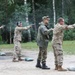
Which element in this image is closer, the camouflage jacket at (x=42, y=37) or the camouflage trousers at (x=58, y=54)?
the camouflage trousers at (x=58, y=54)

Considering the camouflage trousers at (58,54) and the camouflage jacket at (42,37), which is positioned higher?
the camouflage jacket at (42,37)

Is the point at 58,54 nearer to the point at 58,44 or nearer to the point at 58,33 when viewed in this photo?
the point at 58,44

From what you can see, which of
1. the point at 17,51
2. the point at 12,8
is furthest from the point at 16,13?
the point at 17,51

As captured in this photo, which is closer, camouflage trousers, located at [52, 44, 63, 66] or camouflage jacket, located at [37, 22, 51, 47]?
camouflage trousers, located at [52, 44, 63, 66]

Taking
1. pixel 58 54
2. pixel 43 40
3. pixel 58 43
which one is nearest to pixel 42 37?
pixel 43 40

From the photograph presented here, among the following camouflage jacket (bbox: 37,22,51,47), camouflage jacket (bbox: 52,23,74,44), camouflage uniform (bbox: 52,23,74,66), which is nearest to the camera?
camouflage jacket (bbox: 52,23,74,44)

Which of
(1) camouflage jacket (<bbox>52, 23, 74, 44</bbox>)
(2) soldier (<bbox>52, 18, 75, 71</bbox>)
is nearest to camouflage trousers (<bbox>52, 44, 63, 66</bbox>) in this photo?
(2) soldier (<bbox>52, 18, 75, 71</bbox>)

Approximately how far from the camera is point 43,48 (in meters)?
14.7

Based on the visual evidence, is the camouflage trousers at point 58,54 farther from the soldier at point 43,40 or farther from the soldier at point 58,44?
the soldier at point 43,40

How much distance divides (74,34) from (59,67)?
29.4 m

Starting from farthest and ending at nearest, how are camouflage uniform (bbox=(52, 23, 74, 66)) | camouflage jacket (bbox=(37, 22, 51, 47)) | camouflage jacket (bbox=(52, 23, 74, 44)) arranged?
camouflage jacket (bbox=(37, 22, 51, 47))
camouflage uniform (bbox=(52, 23, 74, 66))
camouflage jacket (bbox=(52, 23, 74, 44))

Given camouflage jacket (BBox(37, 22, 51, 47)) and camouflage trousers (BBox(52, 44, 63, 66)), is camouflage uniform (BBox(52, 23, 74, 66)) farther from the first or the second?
camouflage jacket (BBox(37, 22, 51, 47))

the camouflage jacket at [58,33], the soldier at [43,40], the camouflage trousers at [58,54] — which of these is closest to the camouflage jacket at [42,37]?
the soldier at [43,40]

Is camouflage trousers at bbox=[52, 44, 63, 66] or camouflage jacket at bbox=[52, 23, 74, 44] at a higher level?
camouflage jacket at bbox=[52, 23, 74, 44]
